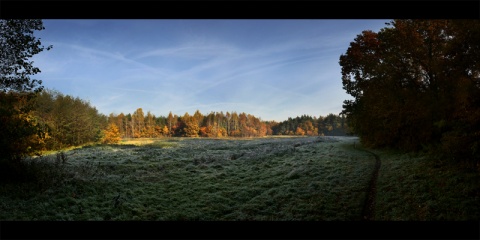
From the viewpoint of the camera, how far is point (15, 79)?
7727 millimetres

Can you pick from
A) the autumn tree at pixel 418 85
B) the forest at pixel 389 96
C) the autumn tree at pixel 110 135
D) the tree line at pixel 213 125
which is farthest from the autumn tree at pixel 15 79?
the tree line at pixel 213 125

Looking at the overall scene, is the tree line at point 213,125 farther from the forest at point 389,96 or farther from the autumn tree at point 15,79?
the autumn tree at point 15,79

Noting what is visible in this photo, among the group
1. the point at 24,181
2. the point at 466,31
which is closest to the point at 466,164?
the point at 466,31

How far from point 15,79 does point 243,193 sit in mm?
8947

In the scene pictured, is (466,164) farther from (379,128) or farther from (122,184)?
(122,184)

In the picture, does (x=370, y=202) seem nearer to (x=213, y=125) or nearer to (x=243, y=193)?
(x=243, y=193)

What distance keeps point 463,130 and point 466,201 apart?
370cm

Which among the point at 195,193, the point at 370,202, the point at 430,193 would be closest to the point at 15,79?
the point at 195,193

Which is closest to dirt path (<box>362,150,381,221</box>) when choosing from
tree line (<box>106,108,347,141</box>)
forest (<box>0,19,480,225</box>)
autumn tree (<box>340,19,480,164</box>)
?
forest (<box>0,19,480,225</box>)

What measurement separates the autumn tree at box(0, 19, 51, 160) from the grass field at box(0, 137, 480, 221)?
2025mm

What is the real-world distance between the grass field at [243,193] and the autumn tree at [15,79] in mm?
2025

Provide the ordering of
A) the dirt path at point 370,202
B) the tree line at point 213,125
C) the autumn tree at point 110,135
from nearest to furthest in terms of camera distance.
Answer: the dirt path at point 370,202, the autumn tree at point 110,135, the tree line at point 213,125

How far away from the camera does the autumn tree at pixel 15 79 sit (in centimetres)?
731

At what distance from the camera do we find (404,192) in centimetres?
817
